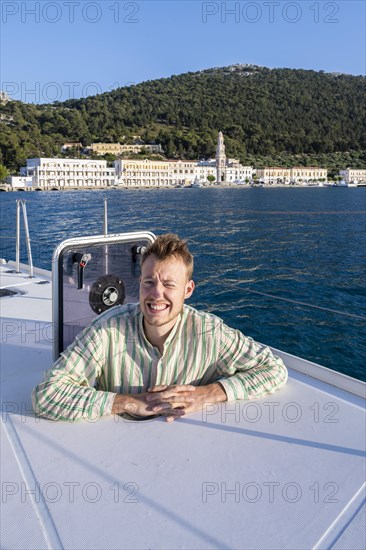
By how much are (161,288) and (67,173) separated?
279 feet

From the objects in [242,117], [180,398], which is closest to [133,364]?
[180,398]

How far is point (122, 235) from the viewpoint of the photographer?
8.10 feet

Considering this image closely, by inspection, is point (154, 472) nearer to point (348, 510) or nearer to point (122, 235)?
point (348, 510)

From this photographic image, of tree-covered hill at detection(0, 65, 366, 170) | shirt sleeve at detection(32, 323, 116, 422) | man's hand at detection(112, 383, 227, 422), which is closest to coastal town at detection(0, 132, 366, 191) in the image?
tree-covered hill at detection(0, 65, 366, 170)

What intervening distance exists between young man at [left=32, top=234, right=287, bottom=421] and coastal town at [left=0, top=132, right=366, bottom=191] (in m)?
75.3

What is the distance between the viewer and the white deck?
1.25m

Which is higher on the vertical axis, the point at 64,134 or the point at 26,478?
the point at 64,134

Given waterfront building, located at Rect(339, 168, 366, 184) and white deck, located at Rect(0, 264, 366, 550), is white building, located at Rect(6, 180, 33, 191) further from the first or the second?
white deck, located at Rect(0, 264, 366, 550)

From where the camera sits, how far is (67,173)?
3255 inches

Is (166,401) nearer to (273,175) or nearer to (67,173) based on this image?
(67,173)

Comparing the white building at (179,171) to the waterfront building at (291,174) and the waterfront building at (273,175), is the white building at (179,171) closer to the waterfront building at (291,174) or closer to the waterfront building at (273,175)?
the waterfront building at (273,175)

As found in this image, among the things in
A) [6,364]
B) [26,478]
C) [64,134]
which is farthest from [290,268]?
[64,134]

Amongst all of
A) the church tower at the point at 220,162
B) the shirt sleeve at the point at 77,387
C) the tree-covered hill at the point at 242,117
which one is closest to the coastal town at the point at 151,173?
the church tower at the point at 220,162

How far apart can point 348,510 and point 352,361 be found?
228 inches
